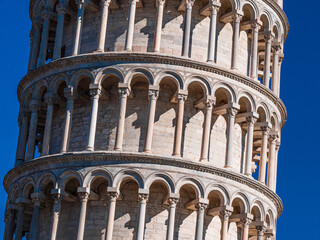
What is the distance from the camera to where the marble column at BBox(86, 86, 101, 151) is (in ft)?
120

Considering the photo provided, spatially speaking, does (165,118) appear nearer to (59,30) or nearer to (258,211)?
(258,211)

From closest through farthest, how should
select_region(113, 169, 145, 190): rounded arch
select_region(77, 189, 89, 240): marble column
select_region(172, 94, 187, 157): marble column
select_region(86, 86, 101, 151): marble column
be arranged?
select_region(77, 189, 89, 240): marble column < select_region(113, 169, 145, 190): rounded arch < select_region(172, 94, 187, 157): marble column < select_region(86, 86, 101, 151): marble column

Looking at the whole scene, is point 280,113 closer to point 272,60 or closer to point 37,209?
point 272,60

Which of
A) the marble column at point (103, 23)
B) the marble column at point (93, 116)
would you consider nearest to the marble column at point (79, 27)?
the marble column at point (103, 23)

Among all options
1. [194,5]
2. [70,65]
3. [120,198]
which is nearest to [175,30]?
[194,5]

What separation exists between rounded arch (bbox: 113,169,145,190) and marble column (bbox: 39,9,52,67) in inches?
247

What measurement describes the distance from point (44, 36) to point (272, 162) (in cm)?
963

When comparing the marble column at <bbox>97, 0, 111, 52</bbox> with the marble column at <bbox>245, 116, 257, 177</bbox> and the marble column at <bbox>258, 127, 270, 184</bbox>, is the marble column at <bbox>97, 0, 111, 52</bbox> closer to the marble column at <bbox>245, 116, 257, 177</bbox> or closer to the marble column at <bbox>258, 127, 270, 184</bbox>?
the marble column at <bbox>245, 116, 257, 177</bbox>

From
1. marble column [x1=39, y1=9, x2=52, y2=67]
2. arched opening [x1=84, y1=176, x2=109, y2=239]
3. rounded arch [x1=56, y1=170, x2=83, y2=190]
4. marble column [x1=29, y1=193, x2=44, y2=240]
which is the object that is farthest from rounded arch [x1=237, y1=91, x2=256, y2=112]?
marble column [x1=29, y1=193, x2=44, y2=240]

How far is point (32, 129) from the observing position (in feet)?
127

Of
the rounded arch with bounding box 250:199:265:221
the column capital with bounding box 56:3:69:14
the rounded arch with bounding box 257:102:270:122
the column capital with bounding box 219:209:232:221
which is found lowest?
the column capital with bounding box 219:209:232:221

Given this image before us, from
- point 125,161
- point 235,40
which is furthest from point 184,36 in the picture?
point 125,161

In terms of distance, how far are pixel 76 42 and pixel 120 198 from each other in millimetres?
6141

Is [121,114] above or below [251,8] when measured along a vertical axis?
below
